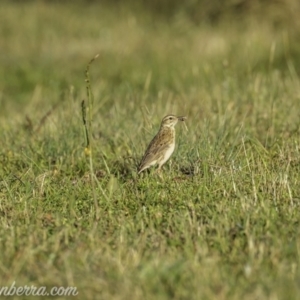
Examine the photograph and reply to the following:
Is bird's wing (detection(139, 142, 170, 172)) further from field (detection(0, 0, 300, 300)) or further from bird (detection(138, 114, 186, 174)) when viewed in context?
field (detection(0, 0, 300, 300))

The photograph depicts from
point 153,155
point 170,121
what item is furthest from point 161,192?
point 170,121

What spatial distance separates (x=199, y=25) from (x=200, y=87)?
6449 millimetres

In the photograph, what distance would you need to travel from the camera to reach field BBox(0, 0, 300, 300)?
4.70 m

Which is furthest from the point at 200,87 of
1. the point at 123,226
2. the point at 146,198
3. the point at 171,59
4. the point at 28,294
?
the point at 28,294

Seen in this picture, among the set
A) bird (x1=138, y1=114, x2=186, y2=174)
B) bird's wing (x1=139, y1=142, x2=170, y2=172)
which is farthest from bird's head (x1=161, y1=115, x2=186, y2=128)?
bird's wing (x1=139, y1=142, x2=170, y2=172)

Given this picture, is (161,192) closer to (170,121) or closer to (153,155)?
(153,155)

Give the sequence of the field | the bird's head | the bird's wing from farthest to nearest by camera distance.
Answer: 1. the bird's head
2. the bird's wing
3. the field

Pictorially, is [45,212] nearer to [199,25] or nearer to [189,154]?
[189,154]

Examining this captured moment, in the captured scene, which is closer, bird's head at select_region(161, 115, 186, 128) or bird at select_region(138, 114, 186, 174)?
bird at select_region(138, 114, 186, 174)

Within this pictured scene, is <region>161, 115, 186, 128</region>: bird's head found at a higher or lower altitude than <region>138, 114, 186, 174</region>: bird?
higher

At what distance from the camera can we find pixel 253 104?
912cm

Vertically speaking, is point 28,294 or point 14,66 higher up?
point 28,294

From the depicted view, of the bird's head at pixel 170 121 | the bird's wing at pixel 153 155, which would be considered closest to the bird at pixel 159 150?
the bird's wing at pixel 153 155

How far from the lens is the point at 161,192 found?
6375 millimetres
